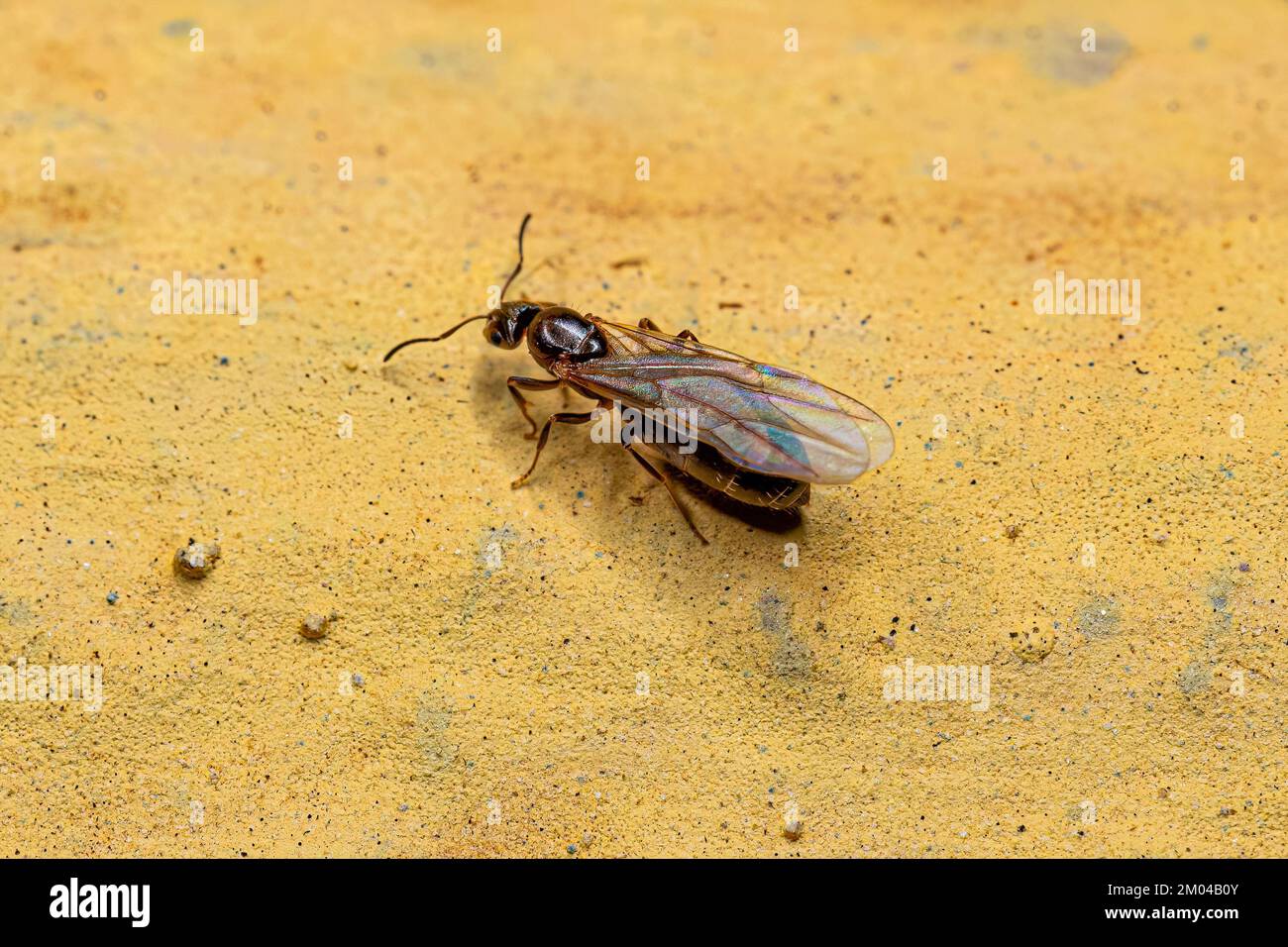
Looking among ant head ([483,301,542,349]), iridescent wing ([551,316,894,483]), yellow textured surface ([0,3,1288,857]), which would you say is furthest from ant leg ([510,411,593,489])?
ant head ([483,301,542,349])

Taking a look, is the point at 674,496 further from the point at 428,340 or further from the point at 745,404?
the point at 428,340

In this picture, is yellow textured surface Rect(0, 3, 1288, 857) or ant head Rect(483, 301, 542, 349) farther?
ant head Rect(483, 301, 542, 349)

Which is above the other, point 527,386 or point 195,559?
point 527,386

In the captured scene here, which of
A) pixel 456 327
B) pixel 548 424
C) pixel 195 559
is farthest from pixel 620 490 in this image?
pixel 195 559

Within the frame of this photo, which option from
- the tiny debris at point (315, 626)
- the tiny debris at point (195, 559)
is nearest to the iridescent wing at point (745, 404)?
the tiny debris at point (315, 626)

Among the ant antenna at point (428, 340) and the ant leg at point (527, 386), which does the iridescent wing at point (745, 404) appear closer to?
the ant leg at point (527, 386)

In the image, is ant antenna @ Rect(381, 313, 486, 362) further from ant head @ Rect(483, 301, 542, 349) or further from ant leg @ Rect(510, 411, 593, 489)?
ant leg @ Rect(510, 411, 593, 489)

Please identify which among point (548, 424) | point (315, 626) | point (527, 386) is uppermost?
point (527, 386)
